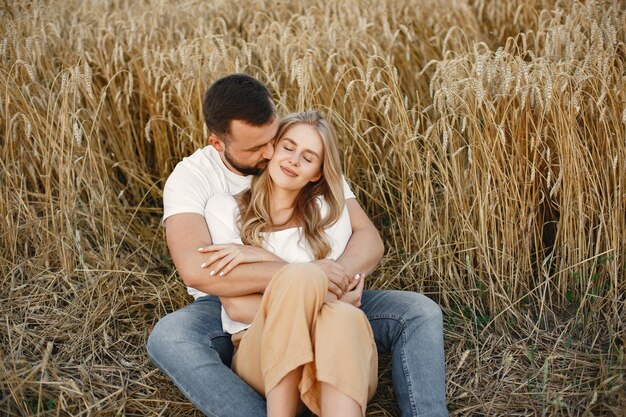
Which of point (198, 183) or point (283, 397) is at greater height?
point (198, 183)

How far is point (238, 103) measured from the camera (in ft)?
7.71

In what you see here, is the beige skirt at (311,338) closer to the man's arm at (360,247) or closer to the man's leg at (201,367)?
the man's leg at (201,367)

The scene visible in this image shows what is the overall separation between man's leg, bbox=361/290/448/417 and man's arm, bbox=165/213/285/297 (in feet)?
1.43

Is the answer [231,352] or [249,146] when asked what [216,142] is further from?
[231,352]

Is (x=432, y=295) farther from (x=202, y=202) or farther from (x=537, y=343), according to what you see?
(x=202, y=202)

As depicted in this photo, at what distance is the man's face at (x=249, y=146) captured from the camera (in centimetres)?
236

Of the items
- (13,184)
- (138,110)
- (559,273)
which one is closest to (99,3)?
(138,110)

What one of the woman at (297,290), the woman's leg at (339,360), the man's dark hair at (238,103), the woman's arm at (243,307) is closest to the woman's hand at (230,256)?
the woman at (297,290)

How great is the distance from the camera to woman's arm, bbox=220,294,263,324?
220cm

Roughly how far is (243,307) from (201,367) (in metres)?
0.26

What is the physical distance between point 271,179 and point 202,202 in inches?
10.9

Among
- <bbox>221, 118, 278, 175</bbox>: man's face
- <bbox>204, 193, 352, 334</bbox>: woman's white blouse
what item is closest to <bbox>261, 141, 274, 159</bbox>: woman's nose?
<bbox>221, 118, 278, 175</bbox>: man's face

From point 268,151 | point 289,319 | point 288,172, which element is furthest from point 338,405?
point 268,151

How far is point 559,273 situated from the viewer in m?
2.51
